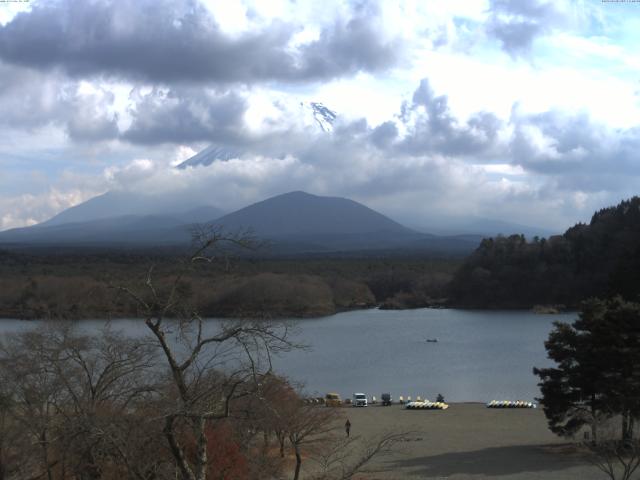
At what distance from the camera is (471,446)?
55.1ft

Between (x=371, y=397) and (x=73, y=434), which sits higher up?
(x=73, y=434)

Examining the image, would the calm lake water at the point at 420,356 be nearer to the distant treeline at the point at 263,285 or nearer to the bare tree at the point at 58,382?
the distant treeline at the point at 263,285

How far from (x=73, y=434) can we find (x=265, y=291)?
5039 centimetres

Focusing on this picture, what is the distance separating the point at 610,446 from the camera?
1157cm

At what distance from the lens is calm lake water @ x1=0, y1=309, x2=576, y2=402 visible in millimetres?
26938

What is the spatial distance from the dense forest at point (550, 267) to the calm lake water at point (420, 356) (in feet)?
27.6

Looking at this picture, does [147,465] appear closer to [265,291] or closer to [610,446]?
[610,446]

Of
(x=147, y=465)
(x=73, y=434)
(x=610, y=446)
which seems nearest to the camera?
(x=73, y=434)

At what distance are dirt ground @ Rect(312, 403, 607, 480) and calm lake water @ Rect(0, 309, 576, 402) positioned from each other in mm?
2815

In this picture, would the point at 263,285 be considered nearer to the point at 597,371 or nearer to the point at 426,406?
the point at 426,406

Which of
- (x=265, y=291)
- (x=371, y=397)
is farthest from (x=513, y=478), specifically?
(x=265, y=291)

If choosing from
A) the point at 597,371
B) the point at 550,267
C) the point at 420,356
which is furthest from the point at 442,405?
the point at 550,267

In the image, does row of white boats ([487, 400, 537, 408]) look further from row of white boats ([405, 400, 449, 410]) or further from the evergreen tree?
the evergreen tree

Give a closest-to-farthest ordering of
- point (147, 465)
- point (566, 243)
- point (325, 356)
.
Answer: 1. point (147, 465)
2. point (325, 356)
3. point (566, 243)
